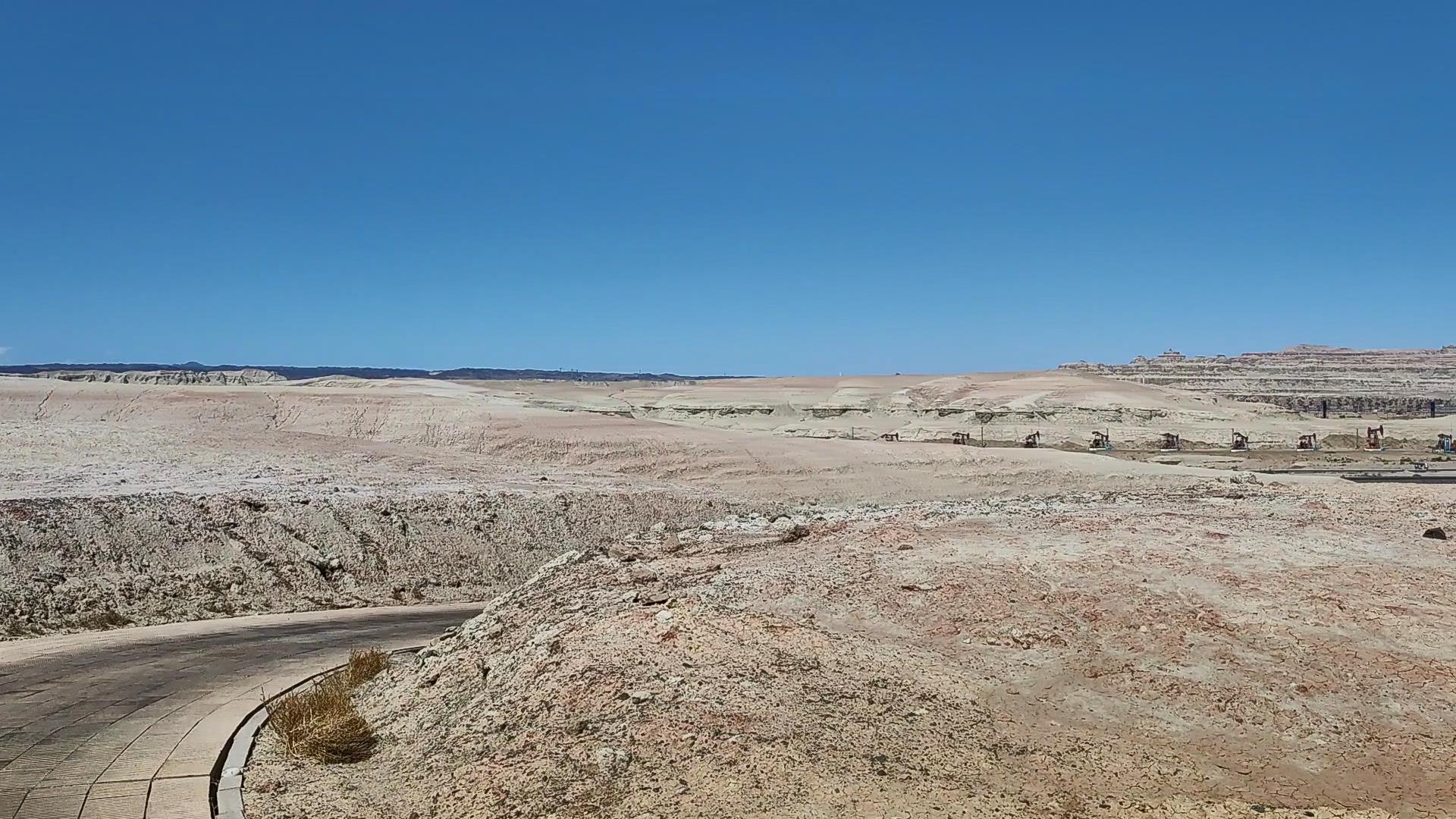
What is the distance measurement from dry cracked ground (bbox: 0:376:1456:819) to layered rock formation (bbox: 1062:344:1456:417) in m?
90.7

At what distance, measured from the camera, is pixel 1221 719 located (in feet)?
29.3

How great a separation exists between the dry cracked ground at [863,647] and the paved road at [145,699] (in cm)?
99

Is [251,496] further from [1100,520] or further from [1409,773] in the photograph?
[1409,773]

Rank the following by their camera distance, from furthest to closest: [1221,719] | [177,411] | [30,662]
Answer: [177,411]
[30,662]
[1221,719]

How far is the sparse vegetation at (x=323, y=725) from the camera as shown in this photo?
31.6ft

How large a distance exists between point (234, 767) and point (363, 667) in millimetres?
3659

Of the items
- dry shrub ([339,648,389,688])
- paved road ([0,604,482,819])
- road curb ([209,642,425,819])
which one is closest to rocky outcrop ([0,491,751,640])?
paved road ([0,604,482,819])

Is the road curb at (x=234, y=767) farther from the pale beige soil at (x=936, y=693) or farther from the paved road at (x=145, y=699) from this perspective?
the pale beige soil at (x=936, y=693)

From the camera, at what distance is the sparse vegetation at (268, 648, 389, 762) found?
9.64 metres

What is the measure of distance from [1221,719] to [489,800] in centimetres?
623

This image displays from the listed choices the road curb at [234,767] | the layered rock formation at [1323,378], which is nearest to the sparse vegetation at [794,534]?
the road curb at [234,767]

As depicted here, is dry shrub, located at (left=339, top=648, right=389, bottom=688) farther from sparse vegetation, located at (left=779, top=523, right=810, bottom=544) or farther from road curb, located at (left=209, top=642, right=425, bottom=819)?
sparse vegetation, located at (left=779, top=523, right=810, bottom=544)

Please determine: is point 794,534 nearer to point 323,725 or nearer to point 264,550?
point 323,725

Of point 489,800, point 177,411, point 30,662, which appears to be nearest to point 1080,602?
point 489,800
